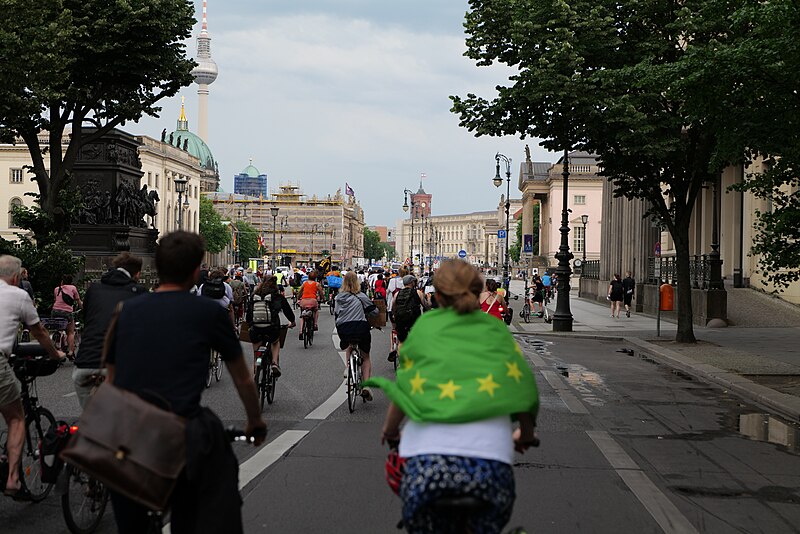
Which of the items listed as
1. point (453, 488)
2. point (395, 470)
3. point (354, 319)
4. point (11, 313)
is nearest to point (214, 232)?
point (354, 319)

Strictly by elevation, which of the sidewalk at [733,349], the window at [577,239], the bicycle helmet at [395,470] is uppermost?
the window at [577,239]

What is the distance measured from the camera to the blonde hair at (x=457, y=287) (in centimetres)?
414

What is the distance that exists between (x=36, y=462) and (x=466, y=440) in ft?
14.1

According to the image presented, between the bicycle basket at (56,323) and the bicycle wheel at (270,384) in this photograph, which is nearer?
the bicycle wheel at (270,384)

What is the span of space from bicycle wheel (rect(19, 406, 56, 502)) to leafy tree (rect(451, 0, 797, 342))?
15.0 meters

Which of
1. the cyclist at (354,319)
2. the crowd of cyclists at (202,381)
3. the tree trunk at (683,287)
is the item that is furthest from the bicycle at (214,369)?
the tree trunk at (683,287)

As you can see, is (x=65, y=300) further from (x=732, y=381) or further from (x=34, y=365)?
(x=34, y=365)

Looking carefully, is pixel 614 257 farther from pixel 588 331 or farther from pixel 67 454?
pixel 67 454

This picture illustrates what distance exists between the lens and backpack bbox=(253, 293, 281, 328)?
12.6 m

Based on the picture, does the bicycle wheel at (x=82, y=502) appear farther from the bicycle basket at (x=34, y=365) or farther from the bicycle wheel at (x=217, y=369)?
the bicycle wheel at (x=217, y=369)

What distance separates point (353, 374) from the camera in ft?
40.5

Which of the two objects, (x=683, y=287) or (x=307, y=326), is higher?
(x=683, y=287)

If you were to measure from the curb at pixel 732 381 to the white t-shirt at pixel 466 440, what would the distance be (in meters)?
9.58

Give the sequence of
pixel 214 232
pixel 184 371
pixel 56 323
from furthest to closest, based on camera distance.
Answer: pixel 214 232, pixel 56 323, pixel 184 371
